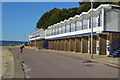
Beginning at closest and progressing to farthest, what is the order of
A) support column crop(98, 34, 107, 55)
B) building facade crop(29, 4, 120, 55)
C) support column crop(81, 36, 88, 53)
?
1. building facade crop(29, 4, 120, 55)
2. support column crop(98, 34, 107, 55)
3. support column crop(81, 36, 88, 53)

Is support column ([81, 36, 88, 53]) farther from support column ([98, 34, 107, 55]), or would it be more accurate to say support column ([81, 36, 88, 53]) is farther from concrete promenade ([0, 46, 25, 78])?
concrete promenade ([0, 46, 25, 78])

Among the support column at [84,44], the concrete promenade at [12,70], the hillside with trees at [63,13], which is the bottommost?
the concrete promenade at [12,70]

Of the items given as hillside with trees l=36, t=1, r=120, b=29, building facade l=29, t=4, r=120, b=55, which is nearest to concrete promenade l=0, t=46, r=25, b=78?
building facade l=29, t=4, r=120, b=55

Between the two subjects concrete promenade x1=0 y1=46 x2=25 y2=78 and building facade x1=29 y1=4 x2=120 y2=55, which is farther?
building facade x1=29 y1=4 x2=120 y2=55

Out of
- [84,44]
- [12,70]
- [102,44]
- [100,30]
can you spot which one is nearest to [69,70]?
[12,70]

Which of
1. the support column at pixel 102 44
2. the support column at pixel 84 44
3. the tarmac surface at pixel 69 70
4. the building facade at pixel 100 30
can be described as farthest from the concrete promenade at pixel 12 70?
the support column at pixel 84 44

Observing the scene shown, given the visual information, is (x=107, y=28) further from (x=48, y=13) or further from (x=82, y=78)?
(x=48, y=13)

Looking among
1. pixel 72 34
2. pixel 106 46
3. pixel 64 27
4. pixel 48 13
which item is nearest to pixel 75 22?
pixel 72 34

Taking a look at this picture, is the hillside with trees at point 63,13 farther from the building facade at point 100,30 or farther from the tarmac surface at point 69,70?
the tarmac surface at point 69,70

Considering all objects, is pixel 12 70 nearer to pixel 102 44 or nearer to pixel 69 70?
pixel 69 70

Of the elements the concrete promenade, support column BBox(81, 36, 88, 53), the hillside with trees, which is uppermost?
the hillside with trees

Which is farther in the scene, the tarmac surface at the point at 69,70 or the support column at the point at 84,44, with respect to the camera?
the support column at the point at 84,44

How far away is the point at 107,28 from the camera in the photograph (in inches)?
1000

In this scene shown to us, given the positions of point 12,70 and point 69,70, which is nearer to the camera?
point 69,70
